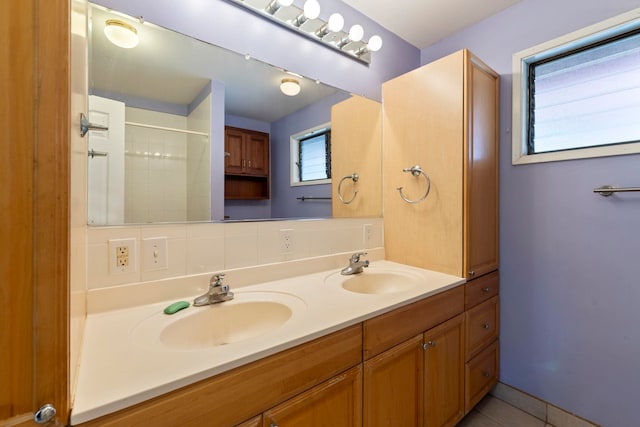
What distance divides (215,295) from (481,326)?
1375 millimetres

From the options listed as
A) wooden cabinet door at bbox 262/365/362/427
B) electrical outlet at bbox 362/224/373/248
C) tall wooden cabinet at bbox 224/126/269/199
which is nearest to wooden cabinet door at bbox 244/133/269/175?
tall wooden cabinet at bbox 224/126/269/199

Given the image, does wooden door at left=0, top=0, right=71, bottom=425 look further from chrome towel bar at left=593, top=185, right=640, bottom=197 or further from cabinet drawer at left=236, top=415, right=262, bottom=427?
chrome towel bar at left=593, top=185, right=640, bottom=197

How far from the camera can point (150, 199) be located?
99cm

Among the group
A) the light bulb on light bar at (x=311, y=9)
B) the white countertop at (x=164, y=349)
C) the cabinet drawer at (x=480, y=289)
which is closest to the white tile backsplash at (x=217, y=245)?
the white countertop at (x=164, y=349)

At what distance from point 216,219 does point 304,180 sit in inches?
20.1

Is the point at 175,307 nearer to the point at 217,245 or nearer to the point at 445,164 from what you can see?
the point at 217,245

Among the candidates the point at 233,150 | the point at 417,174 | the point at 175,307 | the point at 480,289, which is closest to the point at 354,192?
the point at 417,174

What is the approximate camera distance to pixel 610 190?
1.20 metres

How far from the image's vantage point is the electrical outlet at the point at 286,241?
130 cm

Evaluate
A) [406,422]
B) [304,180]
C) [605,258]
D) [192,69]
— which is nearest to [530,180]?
[605,258]

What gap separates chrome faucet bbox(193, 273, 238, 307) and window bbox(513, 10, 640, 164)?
5.47 ft

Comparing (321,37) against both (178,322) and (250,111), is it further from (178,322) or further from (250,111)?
(178,322)

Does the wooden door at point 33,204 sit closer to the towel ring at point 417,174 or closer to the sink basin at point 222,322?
the sink basin at point 222,322

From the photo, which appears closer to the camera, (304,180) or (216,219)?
(216,219)
